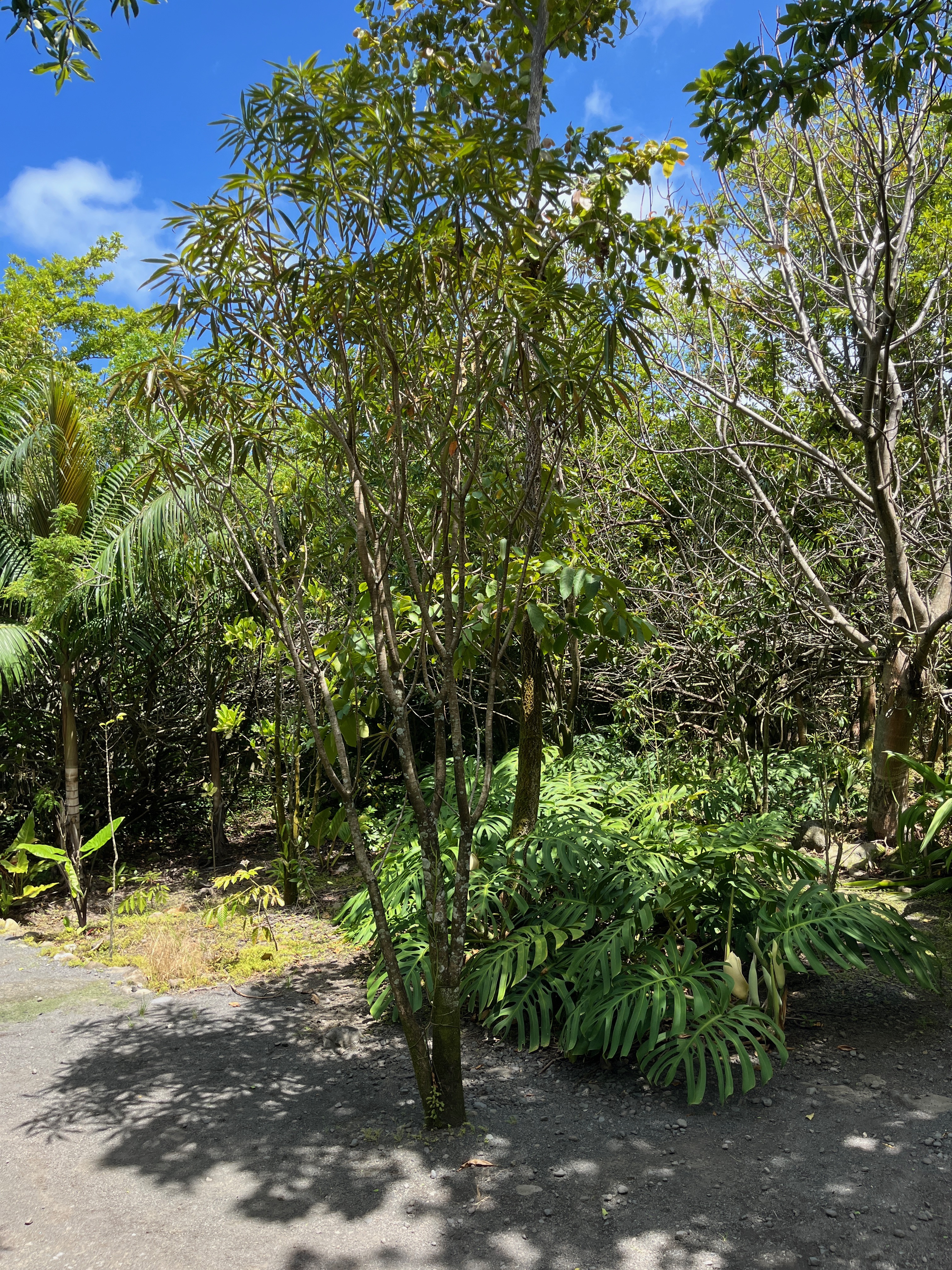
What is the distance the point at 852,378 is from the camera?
6.44 meters

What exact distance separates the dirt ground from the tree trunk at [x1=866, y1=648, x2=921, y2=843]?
2.42m

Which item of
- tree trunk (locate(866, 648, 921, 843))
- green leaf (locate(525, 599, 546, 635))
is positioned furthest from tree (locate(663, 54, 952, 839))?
green leaf (locate(525, 599, 546, 635))

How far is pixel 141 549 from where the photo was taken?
20.2 ft

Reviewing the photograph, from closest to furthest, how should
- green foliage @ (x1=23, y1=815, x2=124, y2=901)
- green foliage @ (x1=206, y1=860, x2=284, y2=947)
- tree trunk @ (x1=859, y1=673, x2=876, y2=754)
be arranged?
green foliage @ (x1=206, y1=860, x2=284, y2=947) → green foliage @ (x1=23, y1=815, x2=124, y2=901) → tree trunk @ (x1=859, y1=673, x2=876, y2=754)

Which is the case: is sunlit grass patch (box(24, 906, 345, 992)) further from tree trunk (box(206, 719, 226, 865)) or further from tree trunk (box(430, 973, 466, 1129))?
tree trunk (box(430, 973, 466, 1129))

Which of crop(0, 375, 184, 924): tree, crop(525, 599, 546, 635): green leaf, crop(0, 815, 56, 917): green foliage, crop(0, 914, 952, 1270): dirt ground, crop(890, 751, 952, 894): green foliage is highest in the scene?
crop(0, 375, 184, 924): tree

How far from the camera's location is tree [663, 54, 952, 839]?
5.18 meters

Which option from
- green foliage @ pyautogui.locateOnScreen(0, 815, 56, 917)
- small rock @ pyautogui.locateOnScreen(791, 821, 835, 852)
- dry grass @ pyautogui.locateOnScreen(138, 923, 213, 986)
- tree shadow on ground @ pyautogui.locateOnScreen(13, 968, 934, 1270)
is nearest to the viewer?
tree shadow on ground @ pyautogui.locateOnScreen(13, 968, 934, 1270)

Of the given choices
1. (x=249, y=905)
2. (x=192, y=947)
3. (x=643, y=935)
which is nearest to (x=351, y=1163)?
(x=643, y=935)

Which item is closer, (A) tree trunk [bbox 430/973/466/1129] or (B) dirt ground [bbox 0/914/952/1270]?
(B) dirt ground [bbox 0/914/952/1270]

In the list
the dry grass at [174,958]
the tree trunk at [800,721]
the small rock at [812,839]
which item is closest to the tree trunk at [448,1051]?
the dry grass at [174,958]

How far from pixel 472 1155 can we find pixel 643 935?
134 cm

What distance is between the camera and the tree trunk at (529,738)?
14.3 ft

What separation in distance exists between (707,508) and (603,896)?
13.8ft
